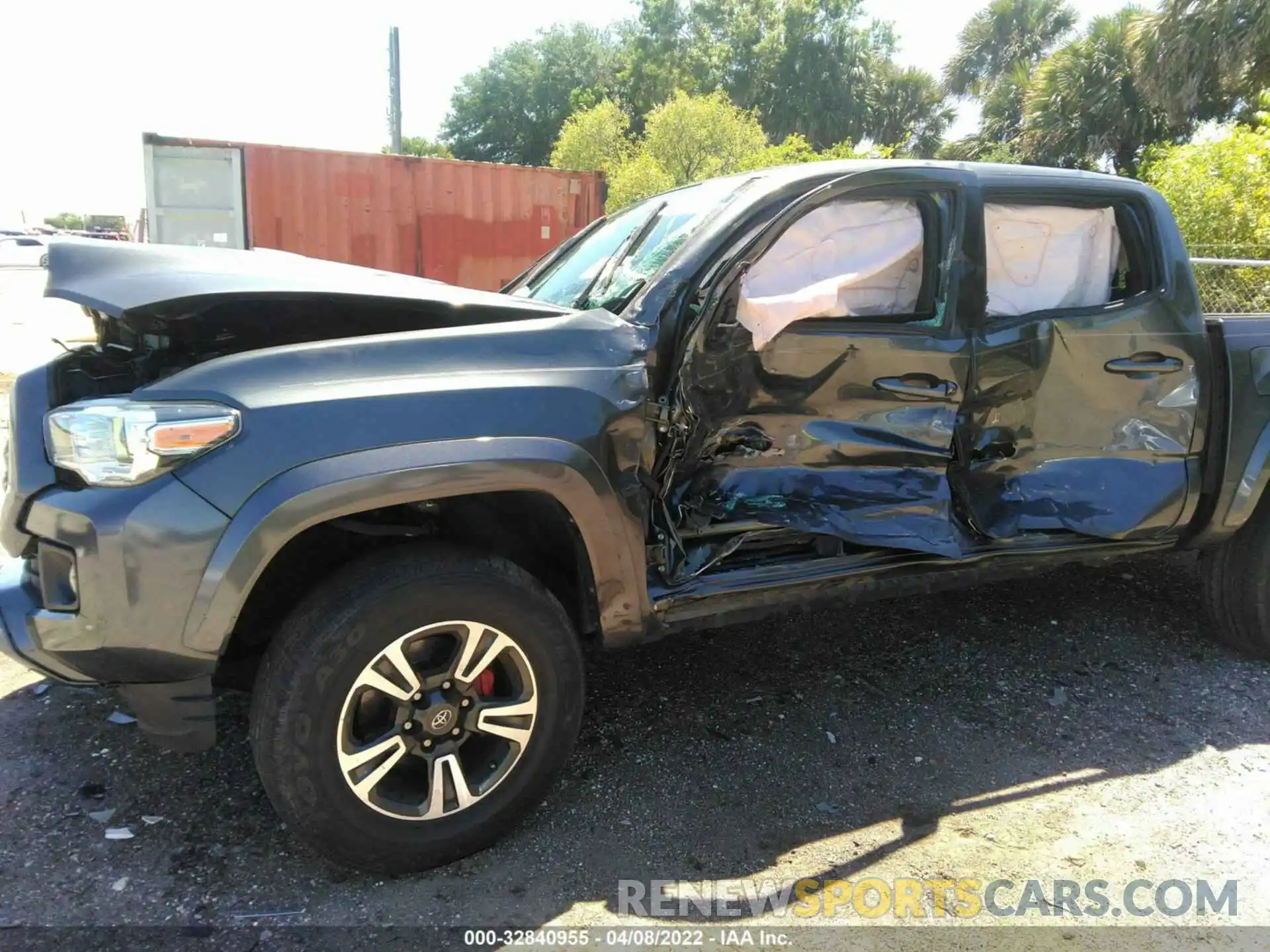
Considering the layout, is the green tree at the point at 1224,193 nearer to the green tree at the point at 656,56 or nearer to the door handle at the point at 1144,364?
the door handle at the point at 1144,364

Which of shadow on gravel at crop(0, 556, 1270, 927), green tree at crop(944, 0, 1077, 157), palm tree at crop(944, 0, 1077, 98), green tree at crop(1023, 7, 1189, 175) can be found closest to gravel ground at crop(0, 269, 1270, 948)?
shadow on gravel at crop(0, 556, 1270, 927)

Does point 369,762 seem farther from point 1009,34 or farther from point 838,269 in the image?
point 1009,34

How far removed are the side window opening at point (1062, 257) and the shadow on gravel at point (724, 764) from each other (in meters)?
1.55

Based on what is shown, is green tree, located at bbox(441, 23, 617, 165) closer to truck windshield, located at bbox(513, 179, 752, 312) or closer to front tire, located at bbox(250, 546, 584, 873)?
truck windshield, located at bbox(513, 179, 752, 312)

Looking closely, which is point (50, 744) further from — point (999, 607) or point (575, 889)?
point (999, 607)

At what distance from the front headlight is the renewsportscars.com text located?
1586mm

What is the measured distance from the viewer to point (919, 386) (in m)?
3.00

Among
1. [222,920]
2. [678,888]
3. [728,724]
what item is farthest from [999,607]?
[222,920]

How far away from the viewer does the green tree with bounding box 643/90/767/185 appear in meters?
16.5

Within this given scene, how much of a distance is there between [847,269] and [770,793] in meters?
1.78

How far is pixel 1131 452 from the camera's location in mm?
3352

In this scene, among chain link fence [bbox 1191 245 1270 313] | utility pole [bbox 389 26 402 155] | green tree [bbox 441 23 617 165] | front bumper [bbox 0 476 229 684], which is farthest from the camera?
green tree [bbox 441 23 617 165]

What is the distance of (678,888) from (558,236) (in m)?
11.7

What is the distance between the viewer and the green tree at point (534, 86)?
41.9 metres
